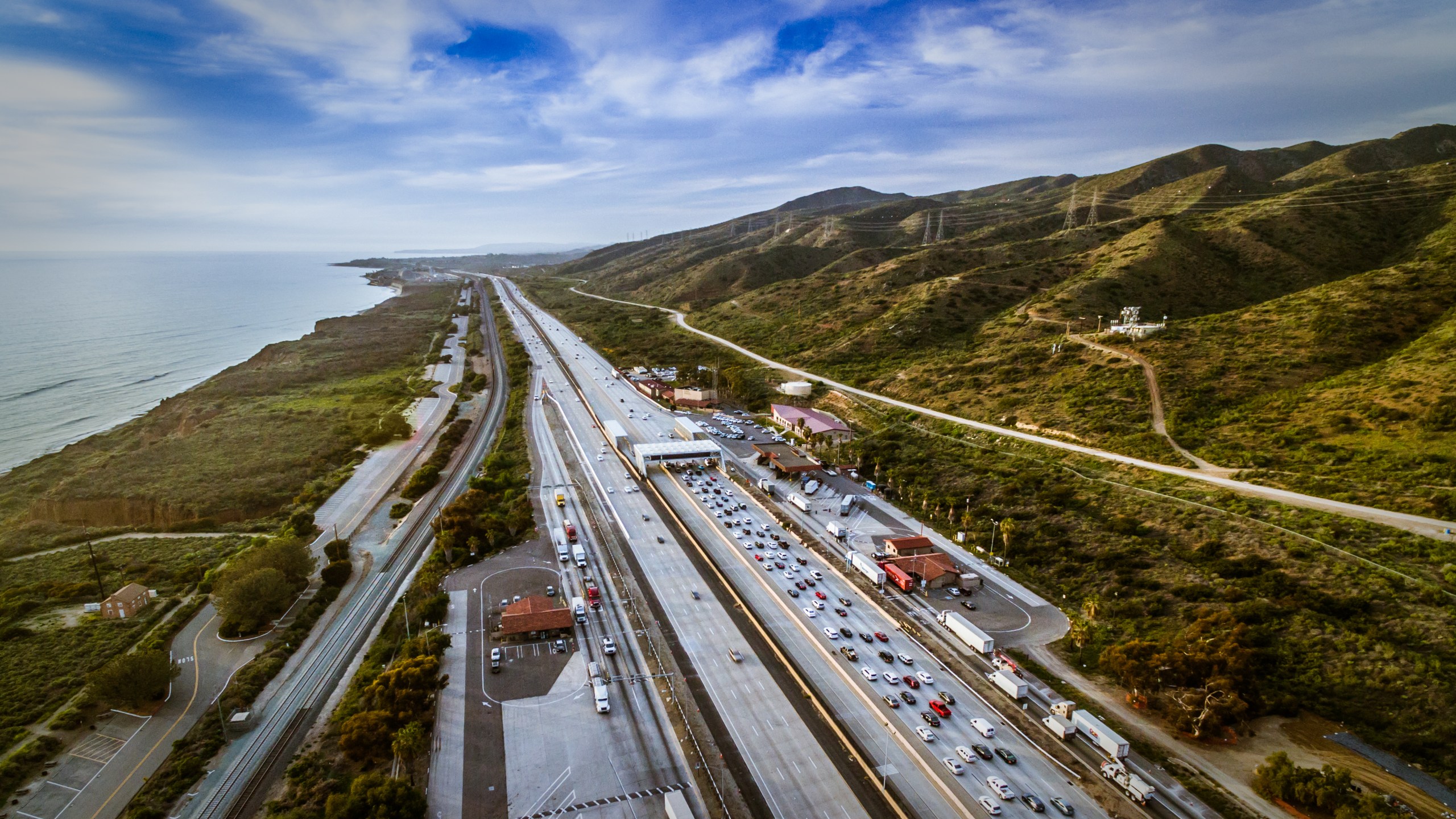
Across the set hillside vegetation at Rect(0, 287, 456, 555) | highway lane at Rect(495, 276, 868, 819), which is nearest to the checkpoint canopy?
highway lane at Rect(495, 276, 868, 819)

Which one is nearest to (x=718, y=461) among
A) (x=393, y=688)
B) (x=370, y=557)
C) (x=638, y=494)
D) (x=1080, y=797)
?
(x=638, y=494)

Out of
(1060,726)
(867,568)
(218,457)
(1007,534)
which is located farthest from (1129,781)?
(218,457)

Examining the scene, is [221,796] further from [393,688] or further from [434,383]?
[434,383]

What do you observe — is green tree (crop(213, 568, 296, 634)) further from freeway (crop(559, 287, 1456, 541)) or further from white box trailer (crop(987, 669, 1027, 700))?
freeway (crop(559, 287, 1456, 541))

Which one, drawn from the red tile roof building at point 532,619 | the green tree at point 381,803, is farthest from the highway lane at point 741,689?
the green tree at point 381,803

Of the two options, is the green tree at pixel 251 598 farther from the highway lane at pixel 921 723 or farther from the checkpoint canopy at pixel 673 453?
the checkpoint canopy at pixel 673 453

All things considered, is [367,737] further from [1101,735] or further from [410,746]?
[1101,735]
